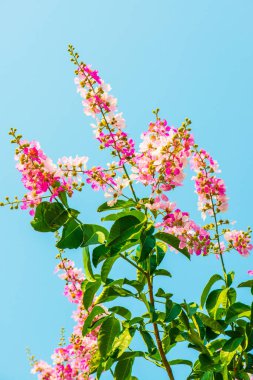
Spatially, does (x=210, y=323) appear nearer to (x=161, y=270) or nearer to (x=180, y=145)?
(x=161, y=270)

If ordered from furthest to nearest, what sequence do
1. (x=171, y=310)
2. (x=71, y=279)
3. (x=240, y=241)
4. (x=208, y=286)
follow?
(x=71, y=279)
(x=240, y=241)
(x=208, y=286)
(x=171, y=310)

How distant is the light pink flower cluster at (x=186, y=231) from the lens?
205 centimetres

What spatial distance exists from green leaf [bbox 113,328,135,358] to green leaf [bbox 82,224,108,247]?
0.49 m

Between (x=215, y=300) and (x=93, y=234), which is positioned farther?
(x=215, y=300)

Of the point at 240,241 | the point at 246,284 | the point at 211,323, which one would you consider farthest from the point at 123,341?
the point at 240,241

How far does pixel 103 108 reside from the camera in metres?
2.31

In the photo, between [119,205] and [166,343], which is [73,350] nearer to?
[166,343]

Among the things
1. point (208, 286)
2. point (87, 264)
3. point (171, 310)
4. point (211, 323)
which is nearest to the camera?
point (171, 310)

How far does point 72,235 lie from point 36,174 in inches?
12.7

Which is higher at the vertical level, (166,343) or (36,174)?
(36,174)

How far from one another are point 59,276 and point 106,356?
965mm

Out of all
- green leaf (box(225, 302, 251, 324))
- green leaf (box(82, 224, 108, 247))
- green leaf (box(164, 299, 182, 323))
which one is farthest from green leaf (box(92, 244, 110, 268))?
green leaf (box(225, 302, 251, 324))

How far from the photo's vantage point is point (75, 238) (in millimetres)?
1831

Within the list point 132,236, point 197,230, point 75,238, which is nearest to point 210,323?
point 197,230
